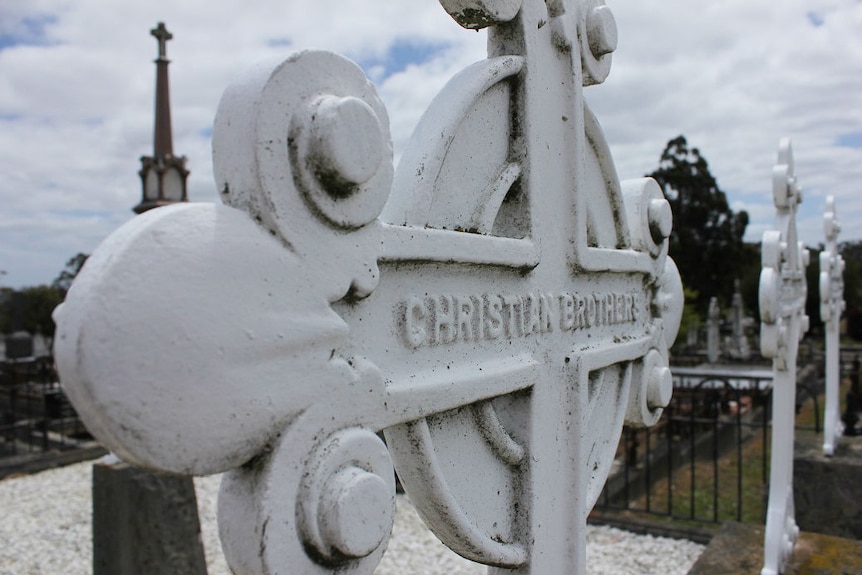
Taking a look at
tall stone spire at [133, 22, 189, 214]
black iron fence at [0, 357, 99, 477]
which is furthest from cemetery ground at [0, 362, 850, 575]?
tall stone spire at [133, 22, 189, 214]

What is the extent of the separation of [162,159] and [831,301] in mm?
8808

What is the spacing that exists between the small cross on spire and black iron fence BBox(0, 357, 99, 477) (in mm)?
4854

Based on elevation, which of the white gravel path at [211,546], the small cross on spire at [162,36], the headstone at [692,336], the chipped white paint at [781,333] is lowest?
the white gravel path at [211,546]

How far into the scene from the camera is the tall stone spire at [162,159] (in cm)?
1005

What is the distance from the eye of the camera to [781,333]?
3.44 meters

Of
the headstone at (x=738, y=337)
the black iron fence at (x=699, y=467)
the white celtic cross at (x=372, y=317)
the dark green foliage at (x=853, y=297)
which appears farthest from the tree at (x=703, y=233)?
the white celtic cross at (x=372, y=317)

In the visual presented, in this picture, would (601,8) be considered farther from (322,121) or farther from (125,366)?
(125,366)

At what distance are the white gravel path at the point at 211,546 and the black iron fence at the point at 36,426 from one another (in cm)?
95

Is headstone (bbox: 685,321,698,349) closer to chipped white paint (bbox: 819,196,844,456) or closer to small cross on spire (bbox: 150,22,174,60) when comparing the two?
chipped white paint (bbox: 819,196,844,456)

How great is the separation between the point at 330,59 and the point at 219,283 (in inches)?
13.7

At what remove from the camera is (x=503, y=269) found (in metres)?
1.36

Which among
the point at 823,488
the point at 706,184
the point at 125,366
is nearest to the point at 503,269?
the point at 125,366

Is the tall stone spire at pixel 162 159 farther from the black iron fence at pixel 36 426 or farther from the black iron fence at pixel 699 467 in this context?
the black iron fence at pixel 699 467

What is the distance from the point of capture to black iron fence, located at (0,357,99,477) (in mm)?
7734
